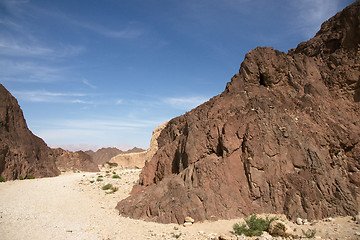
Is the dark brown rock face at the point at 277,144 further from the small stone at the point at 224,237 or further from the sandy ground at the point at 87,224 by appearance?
the small stone at the point at 224,237

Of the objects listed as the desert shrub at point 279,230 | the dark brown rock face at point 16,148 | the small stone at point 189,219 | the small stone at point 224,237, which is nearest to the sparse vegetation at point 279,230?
the desert shrub at point 279,230

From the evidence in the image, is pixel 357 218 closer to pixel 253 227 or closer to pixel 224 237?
pixel 253 227

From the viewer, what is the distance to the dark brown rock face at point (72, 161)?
111 ft

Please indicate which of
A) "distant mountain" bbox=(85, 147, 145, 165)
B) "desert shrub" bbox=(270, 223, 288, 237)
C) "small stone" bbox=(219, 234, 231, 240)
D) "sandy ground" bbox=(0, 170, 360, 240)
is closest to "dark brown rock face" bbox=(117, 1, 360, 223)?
"sandy ground" bbox=(0, 170, 360, 240)

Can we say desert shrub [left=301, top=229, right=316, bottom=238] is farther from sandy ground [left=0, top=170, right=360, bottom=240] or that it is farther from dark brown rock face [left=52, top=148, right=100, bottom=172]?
dark brown rock face [left=52, top=148, right=100, bottom=172]

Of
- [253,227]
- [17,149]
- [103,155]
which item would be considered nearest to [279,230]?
[253,227]

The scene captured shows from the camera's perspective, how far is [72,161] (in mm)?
35375

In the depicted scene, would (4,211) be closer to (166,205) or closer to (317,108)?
(166,205)

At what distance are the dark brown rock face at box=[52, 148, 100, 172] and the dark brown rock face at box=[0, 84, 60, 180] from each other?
325 inches

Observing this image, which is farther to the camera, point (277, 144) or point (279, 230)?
point (277, 144)

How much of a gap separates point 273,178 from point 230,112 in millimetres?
3293

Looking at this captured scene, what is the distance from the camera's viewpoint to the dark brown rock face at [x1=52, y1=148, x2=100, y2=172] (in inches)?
1331

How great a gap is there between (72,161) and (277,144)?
3225 centimetres

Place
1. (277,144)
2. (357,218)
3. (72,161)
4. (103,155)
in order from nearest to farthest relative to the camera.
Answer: (357,218)
(277,144)
(72,161)
(103,155)
